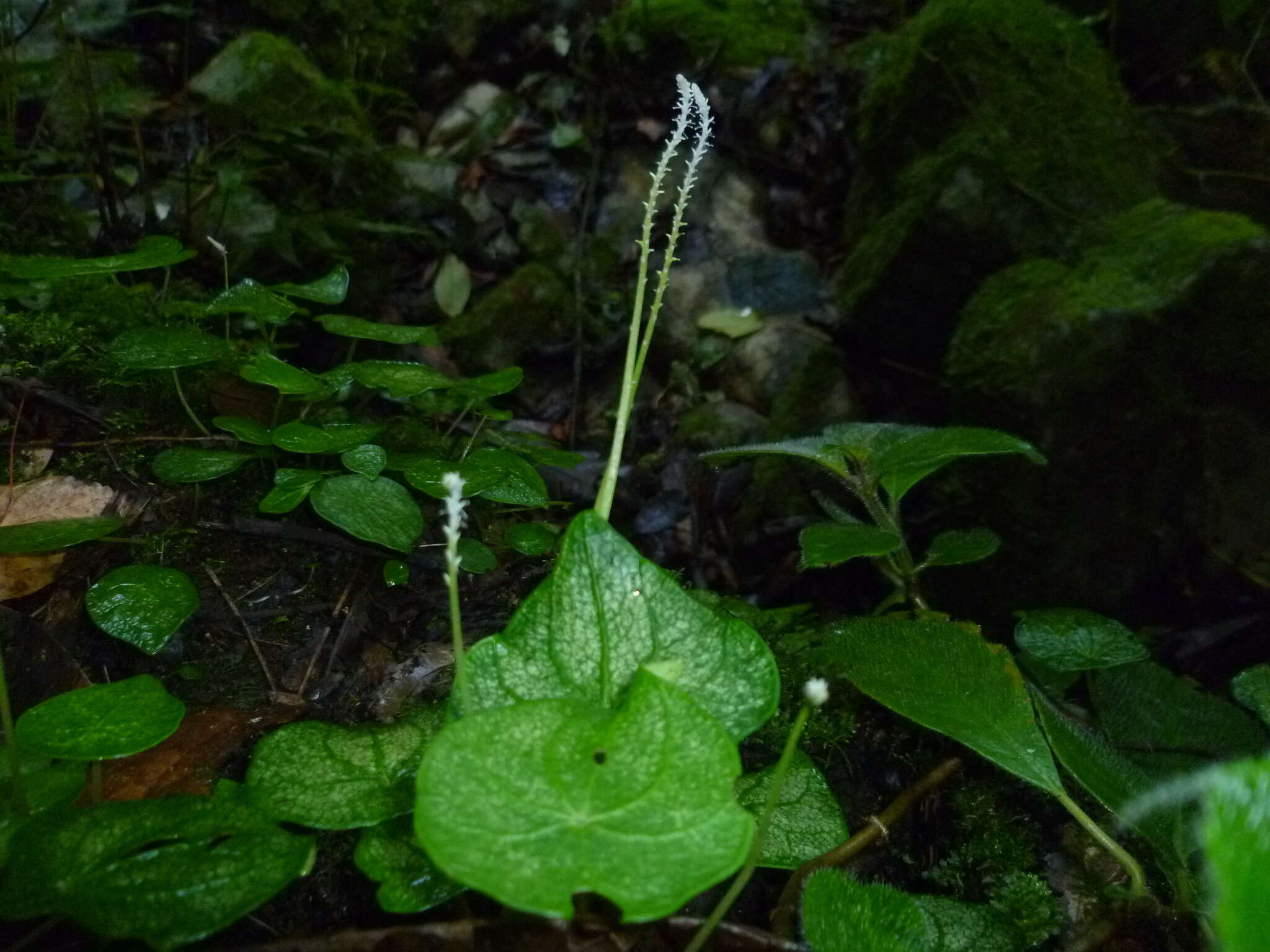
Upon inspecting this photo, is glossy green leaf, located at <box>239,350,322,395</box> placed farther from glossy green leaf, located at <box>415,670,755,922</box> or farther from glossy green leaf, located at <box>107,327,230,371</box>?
glossy green leaf, located at <box>415,670,755,922</box>

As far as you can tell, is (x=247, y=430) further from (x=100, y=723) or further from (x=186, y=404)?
(x=100, y=723)

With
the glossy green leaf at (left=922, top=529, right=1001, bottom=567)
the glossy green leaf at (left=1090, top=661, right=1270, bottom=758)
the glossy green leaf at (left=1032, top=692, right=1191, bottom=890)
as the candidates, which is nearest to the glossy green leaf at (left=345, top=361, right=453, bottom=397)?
the glossy green leaf at (left=922, top=529, right=1001, bottom=567)

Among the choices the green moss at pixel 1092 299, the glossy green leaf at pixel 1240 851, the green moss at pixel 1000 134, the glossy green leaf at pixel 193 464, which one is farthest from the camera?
the green moss at pixel 1000 134

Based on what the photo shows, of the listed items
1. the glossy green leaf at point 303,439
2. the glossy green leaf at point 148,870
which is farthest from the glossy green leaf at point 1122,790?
the glossy green leaf at point 303,439

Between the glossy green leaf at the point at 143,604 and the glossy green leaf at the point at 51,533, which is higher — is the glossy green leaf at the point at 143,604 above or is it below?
below

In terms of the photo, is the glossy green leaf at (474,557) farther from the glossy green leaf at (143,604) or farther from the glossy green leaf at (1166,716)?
the glossy green leaf at (1166,716)

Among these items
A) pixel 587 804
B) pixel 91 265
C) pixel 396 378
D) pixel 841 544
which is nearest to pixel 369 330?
pixel 396 378
